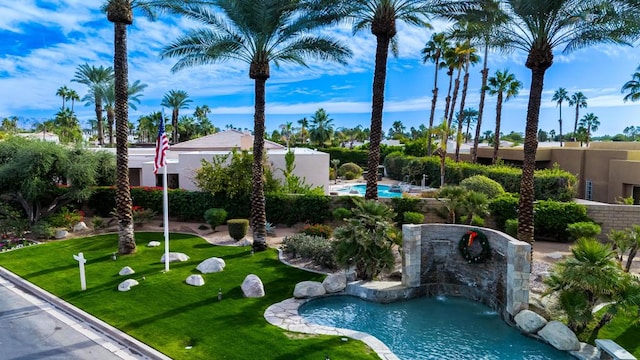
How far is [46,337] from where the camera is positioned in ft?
39.1

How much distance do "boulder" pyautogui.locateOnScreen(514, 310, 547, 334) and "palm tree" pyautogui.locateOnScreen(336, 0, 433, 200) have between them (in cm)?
844

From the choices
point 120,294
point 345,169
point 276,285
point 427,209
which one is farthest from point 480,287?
point 345,169

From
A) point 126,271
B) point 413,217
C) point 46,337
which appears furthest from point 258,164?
point 46,337

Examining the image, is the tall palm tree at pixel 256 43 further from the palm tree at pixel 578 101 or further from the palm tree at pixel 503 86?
the palm tree at pixel 578 101

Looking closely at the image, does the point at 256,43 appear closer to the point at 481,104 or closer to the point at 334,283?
the point at 334,283

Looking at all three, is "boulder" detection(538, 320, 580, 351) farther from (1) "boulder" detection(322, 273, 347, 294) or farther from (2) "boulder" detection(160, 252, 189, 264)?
(2) "boulder" detection(160, 252, 189, 264)

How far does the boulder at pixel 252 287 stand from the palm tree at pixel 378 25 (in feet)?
23.3

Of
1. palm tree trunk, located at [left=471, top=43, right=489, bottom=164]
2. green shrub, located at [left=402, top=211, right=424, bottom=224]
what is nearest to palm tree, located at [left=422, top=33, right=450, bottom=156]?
palm tree trunk, located at [left=471, top=43, right=489, bottom=164]

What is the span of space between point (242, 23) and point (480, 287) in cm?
1419

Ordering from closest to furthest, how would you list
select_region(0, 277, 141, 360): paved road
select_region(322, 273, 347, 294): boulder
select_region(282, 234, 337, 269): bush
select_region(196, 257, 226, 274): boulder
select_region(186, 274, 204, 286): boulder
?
select_region(0, 277, 141, 360): paved road < select_region(322, 273, 347, 294): boulder < select_region(186, 274, 204, 286): boulder < select_region(196, 257, 226, 274): boulder < select_region(282, 234, 337, 269): bush

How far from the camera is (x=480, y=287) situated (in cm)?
1541

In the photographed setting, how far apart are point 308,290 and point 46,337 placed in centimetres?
771

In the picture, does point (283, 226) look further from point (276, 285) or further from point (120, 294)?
point (120, 294)

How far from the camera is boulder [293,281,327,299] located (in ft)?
48.3
